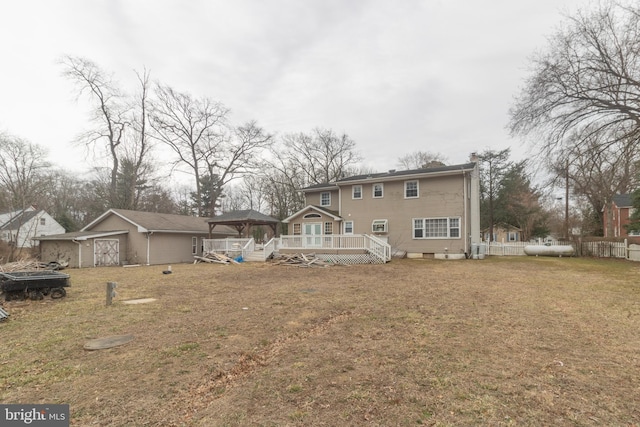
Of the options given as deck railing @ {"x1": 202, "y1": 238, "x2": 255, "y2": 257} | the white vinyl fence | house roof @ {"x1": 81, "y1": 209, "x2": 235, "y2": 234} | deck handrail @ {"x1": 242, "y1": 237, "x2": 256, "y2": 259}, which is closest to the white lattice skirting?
deck handrail @ {"x1": 242, "y1": 237, "x2": 256, "y2": 259}

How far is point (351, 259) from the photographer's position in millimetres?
17969

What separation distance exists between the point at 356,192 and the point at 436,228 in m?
6.05

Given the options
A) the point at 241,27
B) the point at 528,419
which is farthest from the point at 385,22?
the point at 528,419

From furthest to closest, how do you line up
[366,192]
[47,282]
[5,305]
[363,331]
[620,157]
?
[366,192]
[620,157]
[47,282]
[5,305]
[363,331]

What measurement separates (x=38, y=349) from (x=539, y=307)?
31.6ft

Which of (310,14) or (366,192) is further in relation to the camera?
(366,192)

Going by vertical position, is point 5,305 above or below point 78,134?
below

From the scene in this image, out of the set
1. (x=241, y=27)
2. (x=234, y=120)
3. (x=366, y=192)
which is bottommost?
(x=366, y=192)

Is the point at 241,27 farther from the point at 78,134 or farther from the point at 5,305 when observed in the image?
the point at 78,134

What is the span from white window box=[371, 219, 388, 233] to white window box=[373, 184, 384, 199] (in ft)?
5.65

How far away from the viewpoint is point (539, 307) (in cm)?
681

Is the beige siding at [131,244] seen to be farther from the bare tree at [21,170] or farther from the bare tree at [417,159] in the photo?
the bare tree at [417,159]

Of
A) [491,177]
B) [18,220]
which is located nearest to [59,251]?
[18,220]

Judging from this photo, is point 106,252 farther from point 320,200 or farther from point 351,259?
point 351,259
